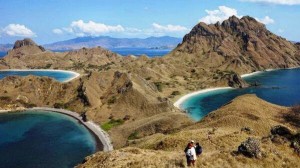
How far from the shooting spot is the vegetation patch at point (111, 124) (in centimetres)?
13811

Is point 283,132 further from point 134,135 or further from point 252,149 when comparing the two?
point 134,135

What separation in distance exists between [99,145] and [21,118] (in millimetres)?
65191

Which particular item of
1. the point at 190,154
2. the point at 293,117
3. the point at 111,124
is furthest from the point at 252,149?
the point at 111,124

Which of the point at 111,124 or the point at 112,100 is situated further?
the point at 112,100

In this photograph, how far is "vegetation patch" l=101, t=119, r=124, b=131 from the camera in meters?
138

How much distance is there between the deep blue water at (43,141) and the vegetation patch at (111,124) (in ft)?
23.5

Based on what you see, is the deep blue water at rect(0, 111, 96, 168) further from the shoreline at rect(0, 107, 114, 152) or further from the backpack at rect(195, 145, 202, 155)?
the backpack at rect(195, 145, 202, 155)

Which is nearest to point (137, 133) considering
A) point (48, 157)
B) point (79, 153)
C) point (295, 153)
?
point (79, 153)

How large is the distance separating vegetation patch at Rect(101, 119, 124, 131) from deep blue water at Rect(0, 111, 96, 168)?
23.5ft

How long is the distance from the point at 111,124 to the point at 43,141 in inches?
1081

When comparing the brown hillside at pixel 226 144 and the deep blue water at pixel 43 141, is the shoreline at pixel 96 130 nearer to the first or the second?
the deep blue water at pixel 43 141

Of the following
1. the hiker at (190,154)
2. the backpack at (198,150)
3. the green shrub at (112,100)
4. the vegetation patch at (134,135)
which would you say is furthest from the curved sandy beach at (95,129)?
the hiker at (190,154)

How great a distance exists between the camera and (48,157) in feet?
353

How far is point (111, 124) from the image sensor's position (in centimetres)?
14250
